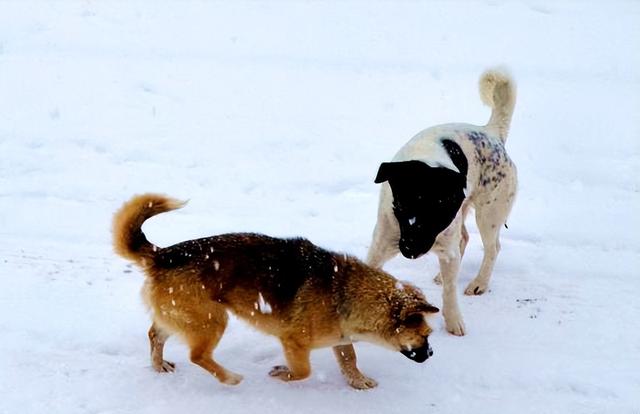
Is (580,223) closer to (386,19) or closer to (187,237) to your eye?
(187,237)

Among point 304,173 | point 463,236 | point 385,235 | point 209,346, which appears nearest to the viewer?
point 209,346

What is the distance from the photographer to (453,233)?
203 inches

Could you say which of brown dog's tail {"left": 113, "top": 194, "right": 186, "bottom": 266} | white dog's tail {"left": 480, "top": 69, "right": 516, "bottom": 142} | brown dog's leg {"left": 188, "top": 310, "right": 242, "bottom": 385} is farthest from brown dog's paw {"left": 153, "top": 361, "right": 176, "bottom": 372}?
white dog's tail {"left": 480, "top": 69, "right": 516, "bottom": 142}

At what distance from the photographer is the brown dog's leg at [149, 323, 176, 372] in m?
4.57

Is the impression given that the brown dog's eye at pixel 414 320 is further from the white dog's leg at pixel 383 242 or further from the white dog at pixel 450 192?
the white dog's leg at pixel 383 242

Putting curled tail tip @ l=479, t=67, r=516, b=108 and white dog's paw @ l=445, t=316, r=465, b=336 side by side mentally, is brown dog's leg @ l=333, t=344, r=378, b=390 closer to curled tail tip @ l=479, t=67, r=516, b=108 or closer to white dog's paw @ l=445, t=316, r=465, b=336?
white dog's paw @ l=445, t=316, r=465, b=336

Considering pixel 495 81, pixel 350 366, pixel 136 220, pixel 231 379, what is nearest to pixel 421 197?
pixel 350 366

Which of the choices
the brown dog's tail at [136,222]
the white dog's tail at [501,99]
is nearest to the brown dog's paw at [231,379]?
the brown dog's tail at [136,222]

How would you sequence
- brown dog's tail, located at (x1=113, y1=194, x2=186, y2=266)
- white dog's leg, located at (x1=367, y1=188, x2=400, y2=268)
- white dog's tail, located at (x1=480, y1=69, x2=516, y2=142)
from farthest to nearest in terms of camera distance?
white dog's tail, located at (x1=480, y1=69, x2=516, y2=142) → white dog's leg, located at (x1=367, y1=188, x2=400, y2=268) → brown dog's tail, located at (x1=113, y1=194, x2=186, y2=266)

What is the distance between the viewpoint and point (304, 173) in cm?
781

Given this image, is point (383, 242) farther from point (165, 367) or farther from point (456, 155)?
point (165, 367)

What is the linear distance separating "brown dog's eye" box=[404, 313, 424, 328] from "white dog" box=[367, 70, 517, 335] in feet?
2.10

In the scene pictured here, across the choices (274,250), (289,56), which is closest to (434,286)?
(274,250)

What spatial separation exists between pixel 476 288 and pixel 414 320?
180 cm
